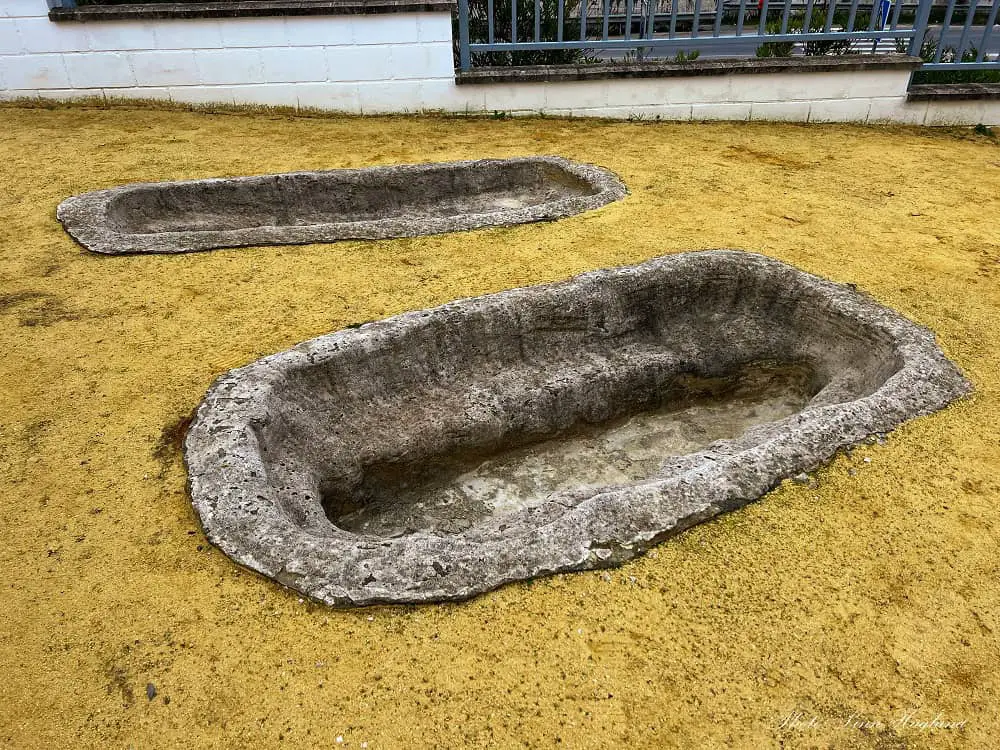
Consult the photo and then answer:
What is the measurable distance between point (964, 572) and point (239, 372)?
2122 millimetres

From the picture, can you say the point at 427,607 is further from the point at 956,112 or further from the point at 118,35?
the point at 956,112

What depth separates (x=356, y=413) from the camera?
2.52 m

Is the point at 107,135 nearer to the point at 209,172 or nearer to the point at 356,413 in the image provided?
the point at 209,172

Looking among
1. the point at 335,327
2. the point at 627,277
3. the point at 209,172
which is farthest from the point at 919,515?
the point at 209,172

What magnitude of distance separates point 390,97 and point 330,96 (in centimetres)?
48

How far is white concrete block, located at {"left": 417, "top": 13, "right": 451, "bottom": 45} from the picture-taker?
5242 millimetres

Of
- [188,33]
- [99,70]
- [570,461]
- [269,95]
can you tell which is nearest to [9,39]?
[99,70]

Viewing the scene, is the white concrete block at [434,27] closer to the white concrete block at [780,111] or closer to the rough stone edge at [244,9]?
the rough stone edge at [244,9]

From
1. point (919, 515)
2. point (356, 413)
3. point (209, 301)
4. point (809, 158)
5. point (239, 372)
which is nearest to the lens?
point (919, 515)

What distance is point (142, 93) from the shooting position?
212 inches

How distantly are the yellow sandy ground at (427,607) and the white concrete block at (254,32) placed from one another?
10.1ft

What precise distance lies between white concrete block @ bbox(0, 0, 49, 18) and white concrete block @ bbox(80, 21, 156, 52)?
0.98ft

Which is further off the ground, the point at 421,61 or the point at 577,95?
the point at 421,61

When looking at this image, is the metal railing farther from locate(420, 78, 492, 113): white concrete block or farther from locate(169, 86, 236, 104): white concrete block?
locate(169, 86, 236, 104): white concrete block
